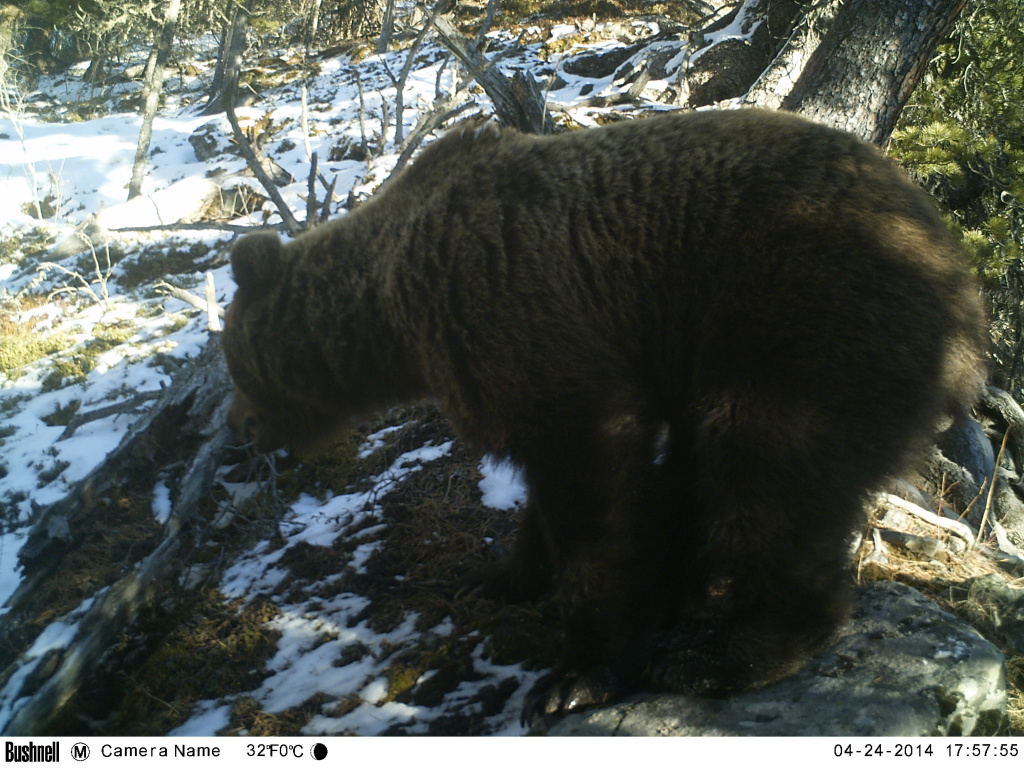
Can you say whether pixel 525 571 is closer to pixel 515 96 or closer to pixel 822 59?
pixel 822 59

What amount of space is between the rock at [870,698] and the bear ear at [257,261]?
100 inches

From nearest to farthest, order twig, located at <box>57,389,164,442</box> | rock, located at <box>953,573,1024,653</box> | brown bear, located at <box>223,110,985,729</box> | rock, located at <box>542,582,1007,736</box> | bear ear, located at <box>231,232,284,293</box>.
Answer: rock, located at <box>542,582,1007,736</box> → brown bear, located at <box>223,110,985,729</box> → rock, located at <box>953,573,1024,653</box> → bear ear, located at <box>231,232,284,293</box> → twig, located at <box>57,389,164,442</box>

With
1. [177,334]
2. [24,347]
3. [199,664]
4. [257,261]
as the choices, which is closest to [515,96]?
[257,261]

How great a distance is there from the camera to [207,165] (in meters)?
13.1

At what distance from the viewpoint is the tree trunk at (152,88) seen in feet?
39.2

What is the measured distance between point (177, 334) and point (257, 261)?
439cm

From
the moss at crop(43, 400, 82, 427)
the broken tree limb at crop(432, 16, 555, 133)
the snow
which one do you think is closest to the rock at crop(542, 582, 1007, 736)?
the snow

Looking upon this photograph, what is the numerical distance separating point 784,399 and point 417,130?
695 centimetres

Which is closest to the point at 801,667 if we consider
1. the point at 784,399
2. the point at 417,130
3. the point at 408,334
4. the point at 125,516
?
the point at 784,399

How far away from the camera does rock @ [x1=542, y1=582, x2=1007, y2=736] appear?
2084 mm

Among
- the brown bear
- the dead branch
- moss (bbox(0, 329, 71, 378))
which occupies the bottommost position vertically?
moss (bbox(0, 329, 71, 378))

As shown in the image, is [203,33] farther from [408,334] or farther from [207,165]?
[408,334]

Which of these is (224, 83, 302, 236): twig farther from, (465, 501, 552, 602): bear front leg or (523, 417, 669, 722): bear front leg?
(523, 417, 669, 722): bear front leg

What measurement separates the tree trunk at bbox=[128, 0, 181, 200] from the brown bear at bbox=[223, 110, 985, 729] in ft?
37.3
